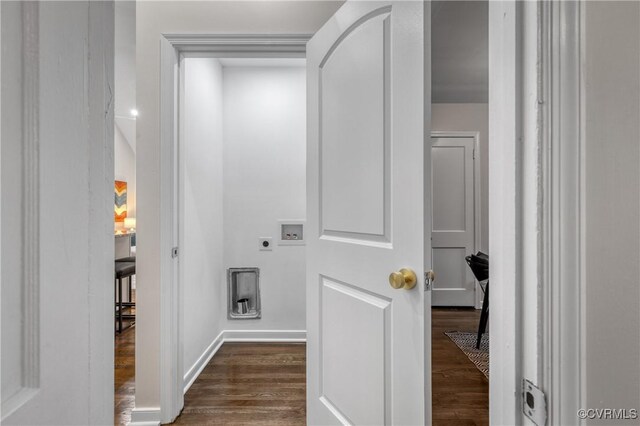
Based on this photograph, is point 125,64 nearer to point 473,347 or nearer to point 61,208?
point 61,208

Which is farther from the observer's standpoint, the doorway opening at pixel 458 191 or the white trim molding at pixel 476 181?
the white trim molding at pixel 476 181

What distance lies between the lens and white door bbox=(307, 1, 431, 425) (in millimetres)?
1016

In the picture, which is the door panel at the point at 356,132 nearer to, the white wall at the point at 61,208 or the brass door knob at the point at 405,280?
the brass door knob at the point at 405,280

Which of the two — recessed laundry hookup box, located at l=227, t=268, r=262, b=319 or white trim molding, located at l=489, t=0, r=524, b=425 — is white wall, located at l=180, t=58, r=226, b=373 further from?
white trim molding, located at l=489, t=0, r=524, b=425

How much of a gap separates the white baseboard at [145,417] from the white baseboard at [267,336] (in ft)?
3.88

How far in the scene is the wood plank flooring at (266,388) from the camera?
180 centimetres

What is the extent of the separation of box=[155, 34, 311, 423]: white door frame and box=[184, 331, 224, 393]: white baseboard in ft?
1.02

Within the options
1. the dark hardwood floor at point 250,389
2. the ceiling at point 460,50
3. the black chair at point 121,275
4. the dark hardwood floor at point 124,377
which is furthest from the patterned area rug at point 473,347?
the black chair at point 121,275

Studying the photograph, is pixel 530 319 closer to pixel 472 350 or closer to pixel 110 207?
pixel 110 207

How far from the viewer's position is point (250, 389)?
2059 mm

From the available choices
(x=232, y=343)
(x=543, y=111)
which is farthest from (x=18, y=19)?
(x=232, y=343)

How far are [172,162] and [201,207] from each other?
0.71 meters

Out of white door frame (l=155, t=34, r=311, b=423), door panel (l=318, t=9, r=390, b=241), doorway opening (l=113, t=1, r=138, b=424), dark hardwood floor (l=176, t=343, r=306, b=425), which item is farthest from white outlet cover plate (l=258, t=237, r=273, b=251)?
door panel (l=318, t=9, r=390, b=241)

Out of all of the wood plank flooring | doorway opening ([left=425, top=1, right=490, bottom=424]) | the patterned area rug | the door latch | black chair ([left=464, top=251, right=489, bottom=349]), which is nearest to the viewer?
the door latch
